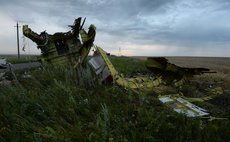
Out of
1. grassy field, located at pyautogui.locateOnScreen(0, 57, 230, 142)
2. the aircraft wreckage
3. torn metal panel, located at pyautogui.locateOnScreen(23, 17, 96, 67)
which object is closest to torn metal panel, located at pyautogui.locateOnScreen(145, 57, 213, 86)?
the aircraft wreckage

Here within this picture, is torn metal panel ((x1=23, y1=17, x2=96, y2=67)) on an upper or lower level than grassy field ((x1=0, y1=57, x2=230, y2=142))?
upper

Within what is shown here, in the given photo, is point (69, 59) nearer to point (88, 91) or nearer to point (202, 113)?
point (88, 91)

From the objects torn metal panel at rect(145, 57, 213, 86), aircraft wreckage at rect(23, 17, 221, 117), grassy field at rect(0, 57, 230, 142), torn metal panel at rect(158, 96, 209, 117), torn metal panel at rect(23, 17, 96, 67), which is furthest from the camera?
torn metal panel at rect(23, 17, 96, 67)

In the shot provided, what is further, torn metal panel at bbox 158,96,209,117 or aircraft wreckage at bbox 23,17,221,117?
aircraft wreckage at bbox 23,17,221,117

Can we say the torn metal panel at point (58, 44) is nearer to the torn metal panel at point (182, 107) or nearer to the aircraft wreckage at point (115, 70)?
the aircraft wreckage at point (115, 70)

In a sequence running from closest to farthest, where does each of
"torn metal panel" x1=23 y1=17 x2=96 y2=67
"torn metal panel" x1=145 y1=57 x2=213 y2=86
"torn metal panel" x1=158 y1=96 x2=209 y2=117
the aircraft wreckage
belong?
"torn metal panel" x1=158 y1=96 x2=209 y2=117
the aircraft wreckage
"torn metal panel" x1=145 y1=57 x2=213 y2=86
"torn metal panel" x1=23 y1=17 x2=96 y2=67

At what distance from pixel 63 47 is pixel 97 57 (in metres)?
8.67

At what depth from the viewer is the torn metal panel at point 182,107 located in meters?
6.37

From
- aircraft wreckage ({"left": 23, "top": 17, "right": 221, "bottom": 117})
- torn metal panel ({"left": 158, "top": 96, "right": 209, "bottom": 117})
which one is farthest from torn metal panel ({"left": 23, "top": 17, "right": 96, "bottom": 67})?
torn metal panel ({"left": 158, "top": 96, "right": 209, "bottom": 117})

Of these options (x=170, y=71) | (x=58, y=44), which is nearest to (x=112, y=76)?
(x=170, y=71)

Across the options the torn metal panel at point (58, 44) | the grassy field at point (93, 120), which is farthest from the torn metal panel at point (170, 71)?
the torn metal panel at point (58, 44)

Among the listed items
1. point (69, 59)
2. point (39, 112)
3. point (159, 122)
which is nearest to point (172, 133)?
point (159, 122)

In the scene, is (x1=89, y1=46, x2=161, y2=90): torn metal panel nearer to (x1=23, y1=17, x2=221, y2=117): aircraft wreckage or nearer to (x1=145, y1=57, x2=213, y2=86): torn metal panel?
(x1=23, y1=17, x2=221, y2=117): aircraft wreckage

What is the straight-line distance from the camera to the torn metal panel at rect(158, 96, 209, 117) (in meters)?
6.37
